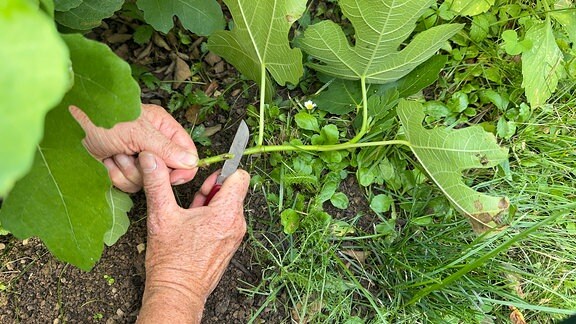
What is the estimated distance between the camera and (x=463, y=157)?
1.83 m

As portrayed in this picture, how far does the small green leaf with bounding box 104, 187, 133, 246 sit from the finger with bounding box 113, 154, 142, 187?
0.11 meters

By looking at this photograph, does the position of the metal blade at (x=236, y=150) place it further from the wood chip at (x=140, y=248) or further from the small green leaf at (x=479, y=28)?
the small green leaf at (x=479, y=28)

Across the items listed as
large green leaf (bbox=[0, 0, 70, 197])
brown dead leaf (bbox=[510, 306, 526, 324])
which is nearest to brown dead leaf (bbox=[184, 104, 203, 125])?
brown dead leaf (bbox=[510, 306, 526, 324])

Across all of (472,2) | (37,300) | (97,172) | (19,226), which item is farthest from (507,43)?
(37,300)

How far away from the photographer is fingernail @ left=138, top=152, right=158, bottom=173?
65.3 inches

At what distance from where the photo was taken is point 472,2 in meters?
2.13

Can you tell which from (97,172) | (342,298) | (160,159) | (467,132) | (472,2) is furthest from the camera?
(472,2)

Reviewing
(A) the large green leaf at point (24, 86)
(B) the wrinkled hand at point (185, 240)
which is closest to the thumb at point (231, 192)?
(B) the wrinkled hand at point (185, 240)

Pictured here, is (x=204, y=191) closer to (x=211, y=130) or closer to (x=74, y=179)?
(x=211, y=130)

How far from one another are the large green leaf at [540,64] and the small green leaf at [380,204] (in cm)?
64

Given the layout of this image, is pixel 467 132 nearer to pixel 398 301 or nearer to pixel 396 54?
pixel 396 54

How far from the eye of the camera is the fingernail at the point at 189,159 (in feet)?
5.62

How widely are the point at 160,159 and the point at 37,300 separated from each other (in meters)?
0.70

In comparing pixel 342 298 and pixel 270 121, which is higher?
pixel 270 121
